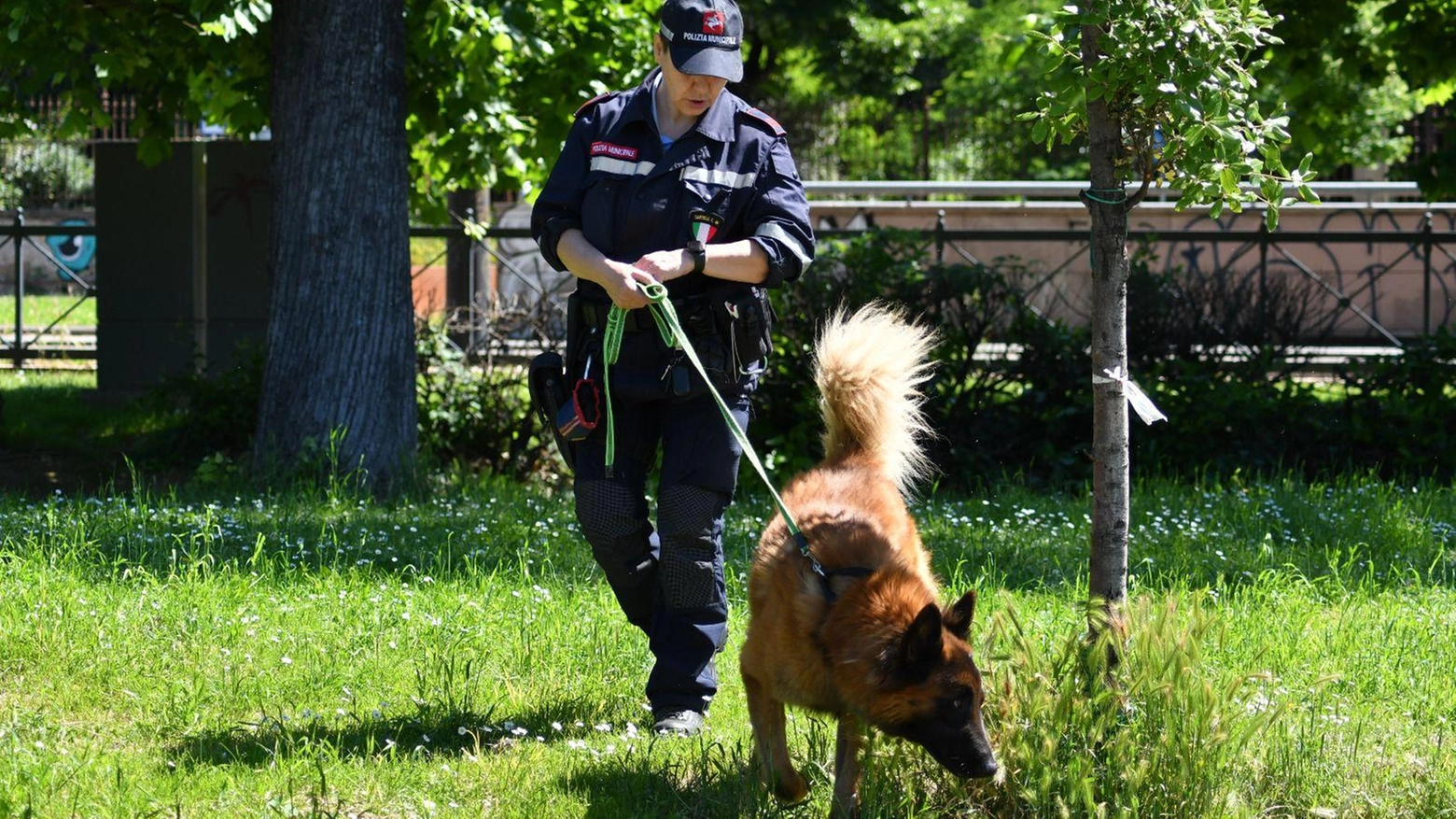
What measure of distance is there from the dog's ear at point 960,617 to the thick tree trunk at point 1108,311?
0.37 meters

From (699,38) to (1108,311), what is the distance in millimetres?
1411

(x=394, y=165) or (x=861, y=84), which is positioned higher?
(x=861, y=84)

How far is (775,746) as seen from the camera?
12.7 ft

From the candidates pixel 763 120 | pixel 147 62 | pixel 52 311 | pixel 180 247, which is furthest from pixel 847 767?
pixel 52 311

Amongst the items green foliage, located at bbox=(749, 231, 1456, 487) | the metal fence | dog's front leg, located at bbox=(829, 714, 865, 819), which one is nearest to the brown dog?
dog's front leg, located at bbox=(829, 714, 865, 819)

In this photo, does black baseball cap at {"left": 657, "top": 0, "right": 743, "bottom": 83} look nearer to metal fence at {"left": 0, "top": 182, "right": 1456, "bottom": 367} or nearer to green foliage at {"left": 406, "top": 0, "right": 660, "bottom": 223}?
green foliage at {"left": 406, "top": 0, "right": 660, "bottom": 223}

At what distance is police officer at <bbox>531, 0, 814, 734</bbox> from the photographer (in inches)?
167

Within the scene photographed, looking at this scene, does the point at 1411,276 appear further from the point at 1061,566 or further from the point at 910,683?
the point at 910,683

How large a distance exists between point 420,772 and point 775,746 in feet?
3.27

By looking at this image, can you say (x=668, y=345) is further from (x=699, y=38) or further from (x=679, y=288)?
(x=699, y=38)

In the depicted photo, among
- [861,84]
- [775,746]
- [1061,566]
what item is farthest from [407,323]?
[861,84]

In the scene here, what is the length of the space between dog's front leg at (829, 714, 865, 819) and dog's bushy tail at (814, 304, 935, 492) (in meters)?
1.26

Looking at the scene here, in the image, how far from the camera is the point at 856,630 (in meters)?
3.61

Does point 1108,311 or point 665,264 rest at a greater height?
point 665,264
